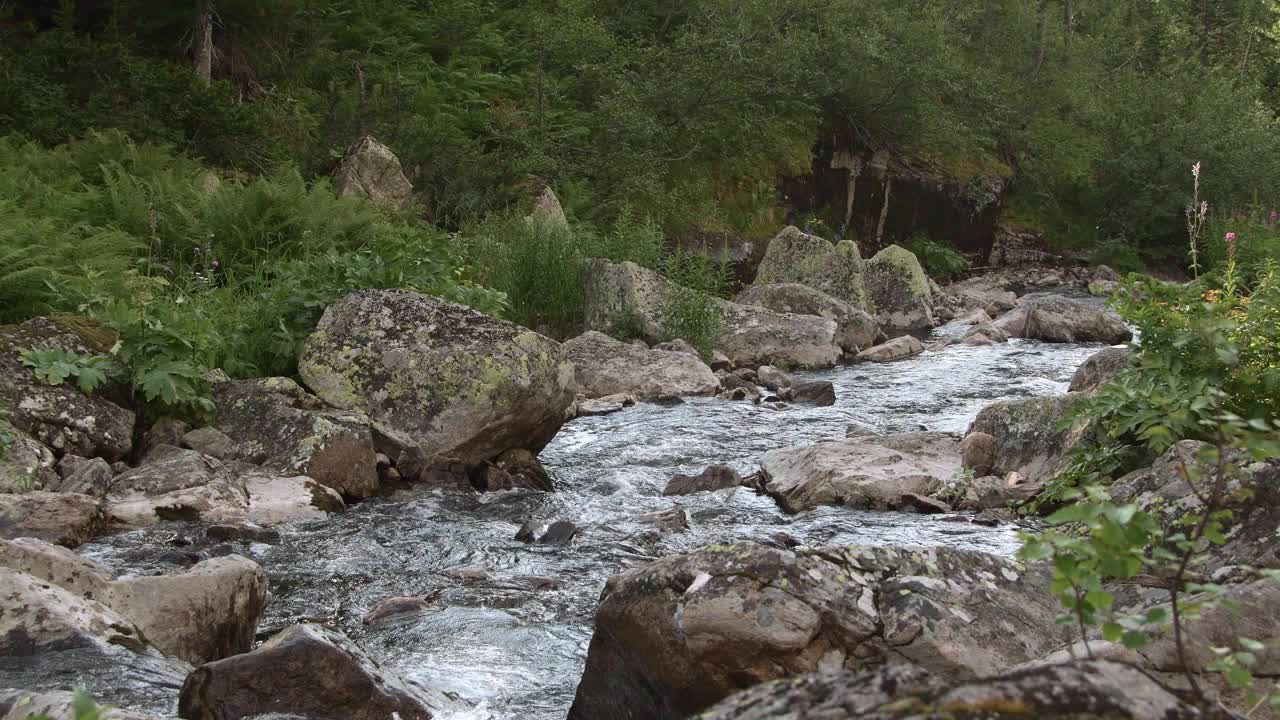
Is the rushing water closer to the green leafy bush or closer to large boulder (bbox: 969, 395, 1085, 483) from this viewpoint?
large boulder (bbox: 969, 395, 1085, 483)

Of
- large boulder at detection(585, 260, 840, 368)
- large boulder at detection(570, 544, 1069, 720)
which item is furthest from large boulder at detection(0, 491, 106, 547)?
large boulder at detection(585, 260, 840, 368)

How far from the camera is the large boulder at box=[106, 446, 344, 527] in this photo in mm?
6414

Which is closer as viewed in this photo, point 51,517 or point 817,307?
point 51,517

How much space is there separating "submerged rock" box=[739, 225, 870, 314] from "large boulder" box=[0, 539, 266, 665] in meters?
14.3

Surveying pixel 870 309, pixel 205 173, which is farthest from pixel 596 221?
pixel 205 173

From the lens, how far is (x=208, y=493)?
259 inches

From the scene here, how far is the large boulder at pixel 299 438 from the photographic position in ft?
23.9

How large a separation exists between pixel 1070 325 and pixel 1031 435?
9.69 m

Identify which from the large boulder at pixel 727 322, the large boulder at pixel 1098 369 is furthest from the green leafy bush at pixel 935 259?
the large boulder at pixel 1098 369

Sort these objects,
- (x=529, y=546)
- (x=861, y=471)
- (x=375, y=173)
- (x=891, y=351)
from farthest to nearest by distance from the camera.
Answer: (x=375, y=173), (x=891, y=351), (x=861, y=471), (x=529, y=546)

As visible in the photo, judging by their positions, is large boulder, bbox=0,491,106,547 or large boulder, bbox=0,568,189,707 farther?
large boulder, bbox=0,491,106,547

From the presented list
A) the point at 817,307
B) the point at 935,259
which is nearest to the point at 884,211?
the point at 935,259

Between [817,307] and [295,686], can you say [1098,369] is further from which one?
[295,686]

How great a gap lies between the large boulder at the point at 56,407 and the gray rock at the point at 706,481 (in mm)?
3490
